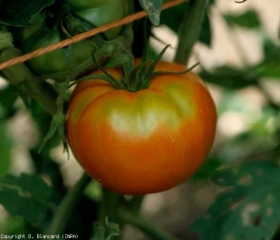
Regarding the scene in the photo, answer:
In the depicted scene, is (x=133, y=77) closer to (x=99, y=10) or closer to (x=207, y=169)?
(x=99, y=10)

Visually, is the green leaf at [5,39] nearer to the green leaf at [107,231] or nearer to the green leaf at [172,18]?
the green leaf at [107,231]

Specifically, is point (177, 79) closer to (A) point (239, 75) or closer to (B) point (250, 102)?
(A) point (239, 75)

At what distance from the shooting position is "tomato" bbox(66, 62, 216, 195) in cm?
65

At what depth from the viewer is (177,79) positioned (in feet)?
2.25

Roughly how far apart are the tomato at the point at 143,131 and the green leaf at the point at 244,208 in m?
0.19

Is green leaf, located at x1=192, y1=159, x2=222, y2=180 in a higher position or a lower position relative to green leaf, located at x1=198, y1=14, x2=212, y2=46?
lower

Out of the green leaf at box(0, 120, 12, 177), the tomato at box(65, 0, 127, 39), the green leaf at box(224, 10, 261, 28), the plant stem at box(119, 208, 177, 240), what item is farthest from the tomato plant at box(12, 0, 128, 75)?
the green leaf at box(224, 10, 261, 28)

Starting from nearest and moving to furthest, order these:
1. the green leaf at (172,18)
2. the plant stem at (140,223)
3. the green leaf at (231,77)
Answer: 1. the plant stem at (140,223)
2. the green leaf at (172,18)
3. the green leaf at (231,77)

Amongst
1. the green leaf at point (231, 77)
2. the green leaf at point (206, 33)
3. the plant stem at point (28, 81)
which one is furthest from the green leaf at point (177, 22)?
the plant stem at point (28, 81)

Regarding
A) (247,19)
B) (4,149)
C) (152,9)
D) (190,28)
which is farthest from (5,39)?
(247,19)

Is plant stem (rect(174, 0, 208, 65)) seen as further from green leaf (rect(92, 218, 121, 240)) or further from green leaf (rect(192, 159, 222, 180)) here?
green leaf (rect(192, 159, 222, 180))

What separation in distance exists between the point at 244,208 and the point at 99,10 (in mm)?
350

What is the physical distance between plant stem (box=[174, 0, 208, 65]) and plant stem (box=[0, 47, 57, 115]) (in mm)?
174

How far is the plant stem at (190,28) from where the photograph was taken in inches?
31.0
